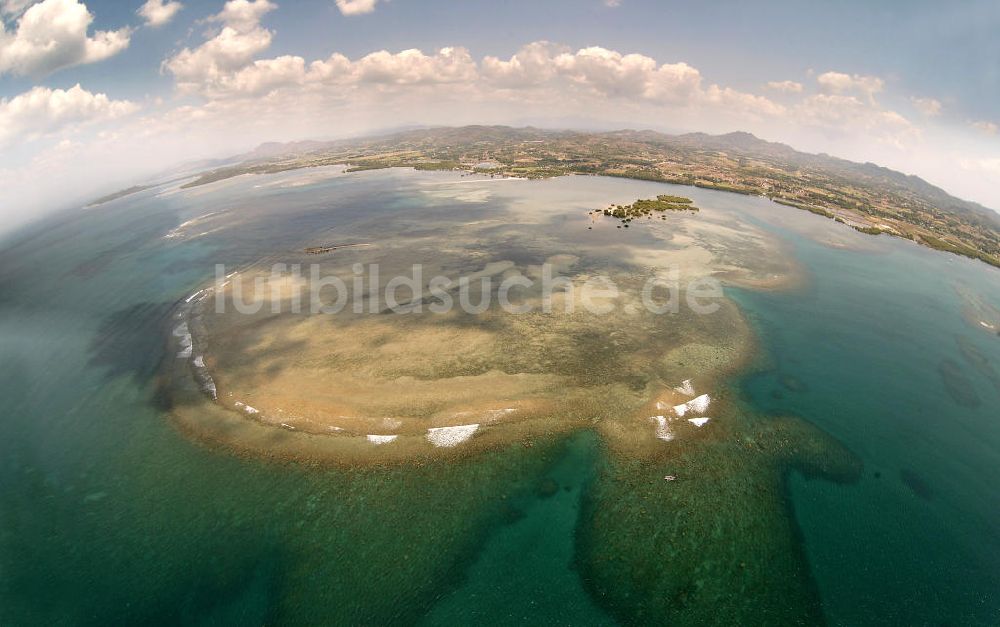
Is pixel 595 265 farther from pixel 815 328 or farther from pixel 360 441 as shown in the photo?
pixel 360 441

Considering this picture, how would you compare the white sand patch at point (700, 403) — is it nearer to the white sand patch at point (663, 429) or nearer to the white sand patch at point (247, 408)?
the white sand patch at point (663, 429)

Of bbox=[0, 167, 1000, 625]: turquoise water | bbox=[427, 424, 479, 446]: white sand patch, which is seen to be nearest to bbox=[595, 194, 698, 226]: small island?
bbox=[0, 167, 1000, 625]: turquoise water

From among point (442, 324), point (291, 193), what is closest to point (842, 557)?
point (442, 324)

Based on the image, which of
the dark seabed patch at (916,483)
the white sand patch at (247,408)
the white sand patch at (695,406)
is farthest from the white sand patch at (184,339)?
the dark seabed patch at (916,483)

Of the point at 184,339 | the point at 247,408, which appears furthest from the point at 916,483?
the point at 184,339

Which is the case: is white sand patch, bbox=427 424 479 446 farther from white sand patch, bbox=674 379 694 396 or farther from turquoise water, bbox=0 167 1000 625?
white sand patch, bbox=674 379 694 396

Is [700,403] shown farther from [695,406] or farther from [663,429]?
[663,429]
